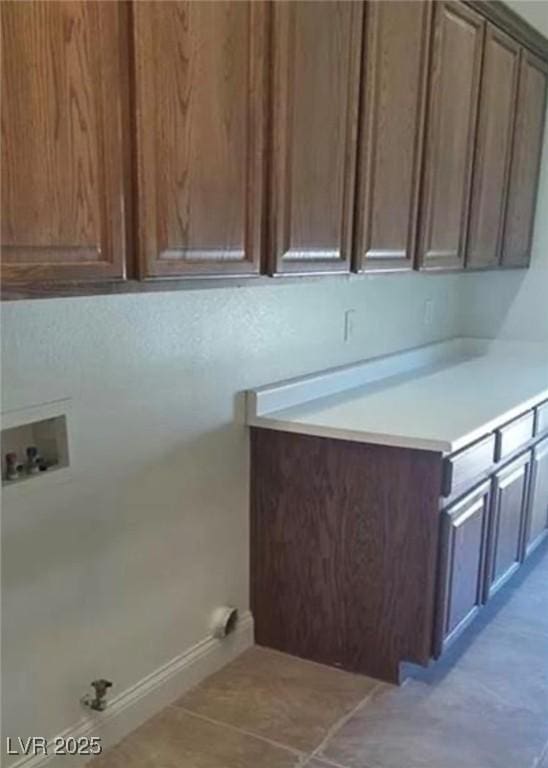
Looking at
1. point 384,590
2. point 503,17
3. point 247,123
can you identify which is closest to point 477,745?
point 384,590

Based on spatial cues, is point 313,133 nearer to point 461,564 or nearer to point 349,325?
point 349,325

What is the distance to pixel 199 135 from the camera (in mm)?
1599

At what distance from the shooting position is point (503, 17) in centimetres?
282

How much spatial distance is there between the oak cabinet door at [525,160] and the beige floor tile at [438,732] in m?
1.91

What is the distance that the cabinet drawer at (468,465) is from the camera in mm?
2217

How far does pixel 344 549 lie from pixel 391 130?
130cm

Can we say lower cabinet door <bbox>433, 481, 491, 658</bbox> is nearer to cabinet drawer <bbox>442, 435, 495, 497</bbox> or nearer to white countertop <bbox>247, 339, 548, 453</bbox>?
cabinet drawer <bbox>442, 435, 495, 497</bbox>

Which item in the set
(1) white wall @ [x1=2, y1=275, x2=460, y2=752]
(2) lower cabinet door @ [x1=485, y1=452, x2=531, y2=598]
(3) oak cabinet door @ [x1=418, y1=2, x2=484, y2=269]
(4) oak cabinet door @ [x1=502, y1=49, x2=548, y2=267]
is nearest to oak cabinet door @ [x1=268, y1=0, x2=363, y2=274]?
(1) white wall @ [x1=2, y1=275, x2=460, y2=752]

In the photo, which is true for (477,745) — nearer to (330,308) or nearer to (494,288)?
(330,308)

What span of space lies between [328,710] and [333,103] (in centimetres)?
173

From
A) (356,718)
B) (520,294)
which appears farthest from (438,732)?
(520,294)

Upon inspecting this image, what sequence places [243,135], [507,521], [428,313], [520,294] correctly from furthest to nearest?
1. [520,294]
2. [428,313]
3. [507,521]
4. [243,135]

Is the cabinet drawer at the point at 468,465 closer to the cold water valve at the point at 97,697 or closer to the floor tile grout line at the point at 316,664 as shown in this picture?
the floor tile grout line at the point at 316,664

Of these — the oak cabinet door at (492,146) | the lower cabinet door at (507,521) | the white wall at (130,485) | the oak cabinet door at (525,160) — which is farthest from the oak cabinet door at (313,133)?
the oak cabinet door at (525,160)
